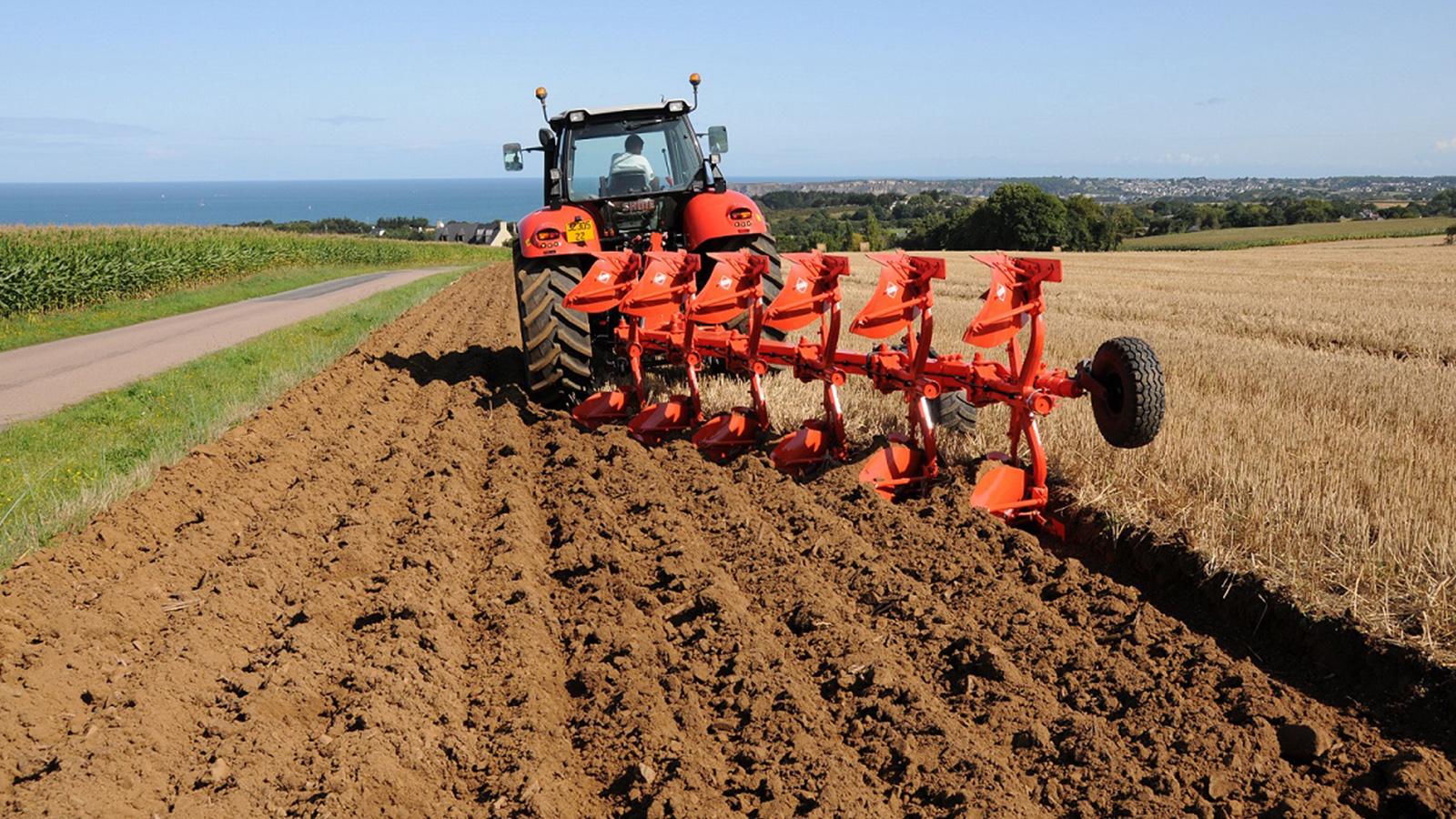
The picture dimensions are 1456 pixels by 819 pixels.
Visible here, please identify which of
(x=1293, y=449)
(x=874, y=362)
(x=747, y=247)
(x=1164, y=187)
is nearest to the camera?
(x=1293, y=449)

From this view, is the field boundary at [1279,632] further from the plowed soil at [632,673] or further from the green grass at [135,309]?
the green grass at [135,309]

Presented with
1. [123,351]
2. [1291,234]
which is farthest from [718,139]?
[1291,234]

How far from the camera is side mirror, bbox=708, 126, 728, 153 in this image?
338 inches

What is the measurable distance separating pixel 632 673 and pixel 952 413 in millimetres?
3039

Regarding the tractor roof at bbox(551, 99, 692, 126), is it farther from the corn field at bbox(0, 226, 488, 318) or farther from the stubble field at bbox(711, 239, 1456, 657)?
the corn field at bbox(0, 226, 488, 318)

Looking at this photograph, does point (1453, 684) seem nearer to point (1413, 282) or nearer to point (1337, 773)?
point (1337, 773)

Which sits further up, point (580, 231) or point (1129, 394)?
point (580, 231)

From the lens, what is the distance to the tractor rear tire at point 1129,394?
417 centimetres

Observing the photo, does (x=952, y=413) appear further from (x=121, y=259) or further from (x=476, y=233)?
(x=476, y=233)

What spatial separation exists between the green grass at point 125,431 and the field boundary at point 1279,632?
4.83 m

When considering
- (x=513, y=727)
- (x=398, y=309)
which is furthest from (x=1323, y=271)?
(x=513, y=727)

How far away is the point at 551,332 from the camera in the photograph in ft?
24.8

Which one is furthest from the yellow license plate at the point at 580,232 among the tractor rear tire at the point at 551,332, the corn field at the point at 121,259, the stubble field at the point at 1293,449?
the corn field at the point at 121,259

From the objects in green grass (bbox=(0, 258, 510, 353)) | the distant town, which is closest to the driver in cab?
green grass (bbox=(0, 258, 510, 353))
